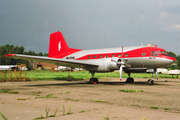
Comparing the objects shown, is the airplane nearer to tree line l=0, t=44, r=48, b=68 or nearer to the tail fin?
the tail fin

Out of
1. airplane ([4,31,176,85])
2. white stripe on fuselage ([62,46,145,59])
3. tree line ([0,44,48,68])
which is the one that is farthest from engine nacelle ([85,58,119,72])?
tree line ([0,44,48,68])

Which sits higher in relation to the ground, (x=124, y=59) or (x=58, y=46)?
(x=58, y=46)

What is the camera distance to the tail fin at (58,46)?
87.0ft

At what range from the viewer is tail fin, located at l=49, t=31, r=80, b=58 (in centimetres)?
2653

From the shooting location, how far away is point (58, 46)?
2705 centimetres

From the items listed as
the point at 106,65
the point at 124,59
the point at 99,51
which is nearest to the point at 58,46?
the point at 99,51

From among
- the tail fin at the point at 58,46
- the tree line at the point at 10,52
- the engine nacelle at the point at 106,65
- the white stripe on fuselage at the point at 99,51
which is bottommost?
the engine nacelle at the point at 106,65

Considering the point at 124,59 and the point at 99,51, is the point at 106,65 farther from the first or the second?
the point at 99,51

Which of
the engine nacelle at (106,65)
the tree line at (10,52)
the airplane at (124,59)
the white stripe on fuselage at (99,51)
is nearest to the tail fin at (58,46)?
the white stripe on fuselage at (99,51)

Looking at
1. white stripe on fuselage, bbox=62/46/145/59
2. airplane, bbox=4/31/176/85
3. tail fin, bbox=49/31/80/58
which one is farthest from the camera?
tail fin, bbox=49/31/80/58

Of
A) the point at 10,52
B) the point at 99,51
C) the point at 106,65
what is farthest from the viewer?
the point at 10,52

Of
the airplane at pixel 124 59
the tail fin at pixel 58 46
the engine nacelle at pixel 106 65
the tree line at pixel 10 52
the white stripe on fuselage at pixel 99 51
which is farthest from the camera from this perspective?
the tree line at pixel 10 52

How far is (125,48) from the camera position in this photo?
20.8 m

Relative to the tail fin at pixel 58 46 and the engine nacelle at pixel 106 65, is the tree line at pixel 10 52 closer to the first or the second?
the tail fin at pixel 58 46
